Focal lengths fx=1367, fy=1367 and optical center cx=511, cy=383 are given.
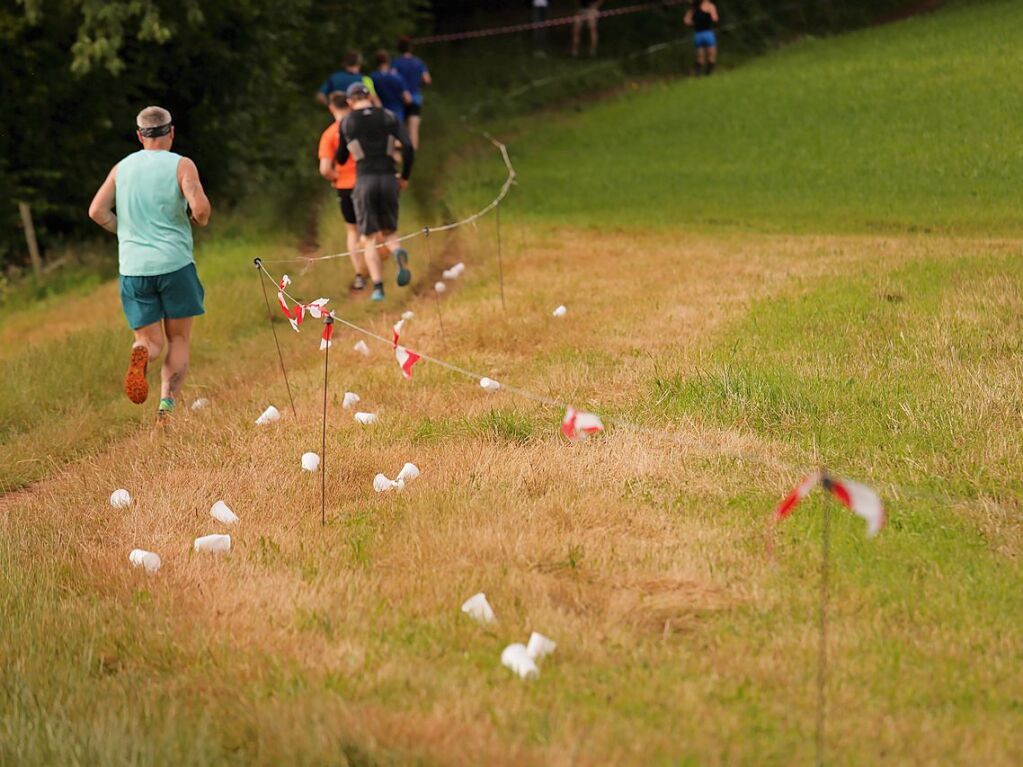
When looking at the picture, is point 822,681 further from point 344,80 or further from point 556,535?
point 344,80

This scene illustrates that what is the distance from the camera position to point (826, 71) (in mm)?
27250

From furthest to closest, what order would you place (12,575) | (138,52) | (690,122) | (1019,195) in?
(690,122)
(138,52)
(1019,195)
(12,575)

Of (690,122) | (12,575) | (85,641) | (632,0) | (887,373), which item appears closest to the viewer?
(85,641)

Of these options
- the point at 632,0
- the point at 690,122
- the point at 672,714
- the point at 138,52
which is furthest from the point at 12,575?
the point at 632,0

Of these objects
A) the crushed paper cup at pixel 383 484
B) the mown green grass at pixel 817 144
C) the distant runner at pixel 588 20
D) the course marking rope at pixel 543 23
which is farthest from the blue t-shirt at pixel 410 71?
→ the crushed paper cup at pixel 383 484

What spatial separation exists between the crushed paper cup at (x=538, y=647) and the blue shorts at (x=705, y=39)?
90.3 feet

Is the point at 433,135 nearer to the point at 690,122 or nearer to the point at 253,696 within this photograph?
the point at 690,122

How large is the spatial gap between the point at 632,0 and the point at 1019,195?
21530mm

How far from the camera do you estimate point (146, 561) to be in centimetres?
601

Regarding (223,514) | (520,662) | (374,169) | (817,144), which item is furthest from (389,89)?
(520,662)

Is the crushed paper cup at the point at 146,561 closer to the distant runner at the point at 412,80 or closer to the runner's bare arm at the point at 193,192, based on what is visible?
the runner's bare arm at the point at 193,192

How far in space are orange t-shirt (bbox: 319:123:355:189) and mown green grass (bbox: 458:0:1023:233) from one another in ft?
14.3

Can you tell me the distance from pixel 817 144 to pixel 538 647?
1832 centimetres

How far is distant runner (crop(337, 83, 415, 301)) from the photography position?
13.3 metres
